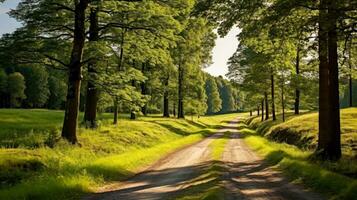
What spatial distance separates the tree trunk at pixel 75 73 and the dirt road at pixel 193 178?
16.1 ft

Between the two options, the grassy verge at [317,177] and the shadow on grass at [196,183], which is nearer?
the grassy verge at [317,177]

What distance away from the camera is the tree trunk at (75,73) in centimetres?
2162

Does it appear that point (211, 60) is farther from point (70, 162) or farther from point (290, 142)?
point (70, 162)

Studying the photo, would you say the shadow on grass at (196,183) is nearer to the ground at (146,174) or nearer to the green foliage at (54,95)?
the ground at (146,174)

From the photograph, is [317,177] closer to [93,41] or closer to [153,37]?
[153,37]

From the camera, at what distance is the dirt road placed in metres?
13.4

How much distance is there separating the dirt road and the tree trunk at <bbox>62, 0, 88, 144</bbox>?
4.89m

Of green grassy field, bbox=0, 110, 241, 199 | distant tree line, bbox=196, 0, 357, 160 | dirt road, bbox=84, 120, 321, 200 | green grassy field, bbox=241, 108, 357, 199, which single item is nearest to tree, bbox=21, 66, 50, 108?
green grassy field, bbox=0, 110, 241, 199

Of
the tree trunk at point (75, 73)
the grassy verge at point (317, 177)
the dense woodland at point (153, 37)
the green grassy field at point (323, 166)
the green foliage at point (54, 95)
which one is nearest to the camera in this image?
the grassy verge at point (317, 177)

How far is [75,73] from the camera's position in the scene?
21.6m

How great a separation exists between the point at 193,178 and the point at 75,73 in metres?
8.81

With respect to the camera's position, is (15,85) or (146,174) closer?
(146,174)

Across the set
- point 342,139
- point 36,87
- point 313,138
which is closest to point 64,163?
point 342,139

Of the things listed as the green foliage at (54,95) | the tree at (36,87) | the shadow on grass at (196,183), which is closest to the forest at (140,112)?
the shadow on grass at (196,183)
